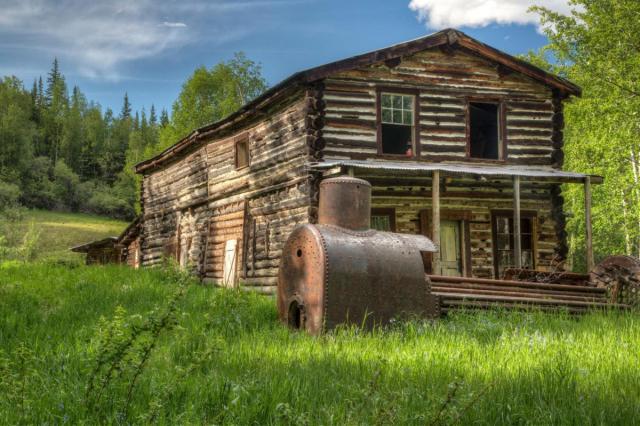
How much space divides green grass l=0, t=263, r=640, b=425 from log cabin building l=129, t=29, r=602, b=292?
7.07 m

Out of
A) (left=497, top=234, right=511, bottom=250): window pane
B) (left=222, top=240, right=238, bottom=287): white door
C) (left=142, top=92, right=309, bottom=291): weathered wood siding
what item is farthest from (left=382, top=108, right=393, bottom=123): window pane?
(left=222, top=240, right=238, bottom=287): white door

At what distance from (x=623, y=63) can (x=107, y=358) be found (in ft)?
75.2

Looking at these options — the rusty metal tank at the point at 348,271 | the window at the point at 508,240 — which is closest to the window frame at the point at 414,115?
the window at the point at 508,240

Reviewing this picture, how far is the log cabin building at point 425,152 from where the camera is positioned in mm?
15633

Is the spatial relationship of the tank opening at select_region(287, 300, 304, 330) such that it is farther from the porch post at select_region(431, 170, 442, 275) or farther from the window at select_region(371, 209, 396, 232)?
the window at select_region(371, 209, 396, 232)

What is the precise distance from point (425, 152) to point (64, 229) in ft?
157

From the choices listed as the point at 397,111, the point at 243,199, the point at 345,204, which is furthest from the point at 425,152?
the point at 345,204

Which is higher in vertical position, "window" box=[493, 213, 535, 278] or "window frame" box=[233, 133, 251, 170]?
"window frame" box=[233, 133, 251, 170]

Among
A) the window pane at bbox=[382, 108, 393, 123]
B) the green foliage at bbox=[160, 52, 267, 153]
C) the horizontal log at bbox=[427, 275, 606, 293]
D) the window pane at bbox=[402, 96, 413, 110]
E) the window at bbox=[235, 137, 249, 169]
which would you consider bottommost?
the horizontal log at bbox=[427, 275, 606, 293]

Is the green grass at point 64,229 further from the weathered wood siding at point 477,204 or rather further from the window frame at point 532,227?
the window frame at point 532,227

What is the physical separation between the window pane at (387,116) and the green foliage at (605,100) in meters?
8.28

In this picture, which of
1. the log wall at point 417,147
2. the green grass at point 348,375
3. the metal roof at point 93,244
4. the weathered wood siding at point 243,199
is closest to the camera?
the green grass at point 348,375

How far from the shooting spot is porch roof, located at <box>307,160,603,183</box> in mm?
13523

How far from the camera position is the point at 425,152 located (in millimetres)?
16438
